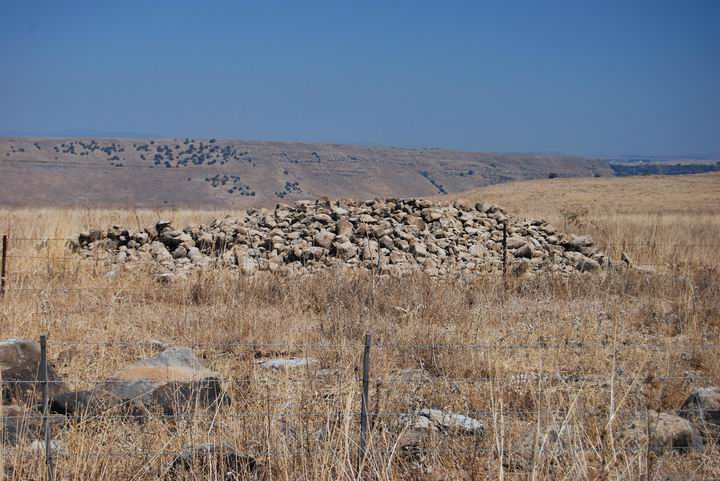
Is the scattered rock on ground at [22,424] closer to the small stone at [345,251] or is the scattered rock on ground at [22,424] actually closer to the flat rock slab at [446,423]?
the flat rock slab at [446,423]

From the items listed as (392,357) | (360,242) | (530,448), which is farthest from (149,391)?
(360,242)

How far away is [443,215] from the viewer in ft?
50.7

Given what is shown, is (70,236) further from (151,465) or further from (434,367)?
(151,465)

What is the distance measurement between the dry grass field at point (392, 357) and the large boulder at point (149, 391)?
7.7 inches

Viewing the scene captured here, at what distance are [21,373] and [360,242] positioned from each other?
26.2ft

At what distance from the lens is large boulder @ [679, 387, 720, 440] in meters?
5.76

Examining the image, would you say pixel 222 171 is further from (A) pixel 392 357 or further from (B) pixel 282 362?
(A) pixel 392 357

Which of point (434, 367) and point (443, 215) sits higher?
point (443, 215)

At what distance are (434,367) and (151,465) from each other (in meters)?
3.60

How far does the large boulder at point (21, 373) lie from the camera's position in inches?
235

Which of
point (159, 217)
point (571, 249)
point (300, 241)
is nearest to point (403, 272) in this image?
point (300, 241)

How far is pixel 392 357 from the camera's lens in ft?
24.6

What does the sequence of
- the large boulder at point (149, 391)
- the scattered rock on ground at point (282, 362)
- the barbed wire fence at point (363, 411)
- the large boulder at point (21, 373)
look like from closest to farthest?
the barbed wire fence at point (363, 411) → the large boulder at point (149, 391) → the large boulder at point (21, 373) → the scattered rock on ground at point (282, 362)

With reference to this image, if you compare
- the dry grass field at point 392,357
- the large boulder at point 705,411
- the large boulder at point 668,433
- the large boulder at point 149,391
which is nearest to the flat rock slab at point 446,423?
the dry grass field at point 392,357
